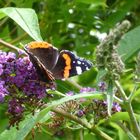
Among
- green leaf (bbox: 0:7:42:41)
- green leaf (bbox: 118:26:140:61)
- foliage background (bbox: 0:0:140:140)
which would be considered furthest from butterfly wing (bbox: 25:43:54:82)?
foliage background (bbox: 0:0:140:140)

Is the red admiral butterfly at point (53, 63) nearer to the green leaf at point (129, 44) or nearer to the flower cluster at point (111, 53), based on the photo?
the green leaf at point (129, 44)

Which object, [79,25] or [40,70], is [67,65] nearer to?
[40,70]

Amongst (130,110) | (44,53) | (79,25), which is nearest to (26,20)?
(44,53)

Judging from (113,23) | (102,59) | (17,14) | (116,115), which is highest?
(113,23)

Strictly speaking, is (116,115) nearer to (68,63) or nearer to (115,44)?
(68,63)

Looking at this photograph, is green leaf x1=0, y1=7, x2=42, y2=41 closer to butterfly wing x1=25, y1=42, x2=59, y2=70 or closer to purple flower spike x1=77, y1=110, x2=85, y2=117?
butterfly wing x1=25, y1=42, x2=59, y2=70

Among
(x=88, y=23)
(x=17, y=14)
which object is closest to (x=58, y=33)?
(x=88, y=23)
